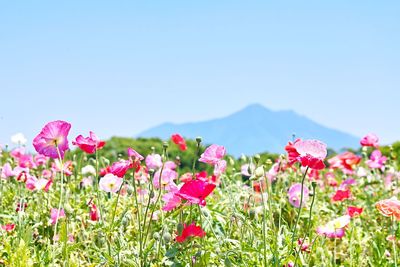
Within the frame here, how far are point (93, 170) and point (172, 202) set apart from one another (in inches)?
88.1

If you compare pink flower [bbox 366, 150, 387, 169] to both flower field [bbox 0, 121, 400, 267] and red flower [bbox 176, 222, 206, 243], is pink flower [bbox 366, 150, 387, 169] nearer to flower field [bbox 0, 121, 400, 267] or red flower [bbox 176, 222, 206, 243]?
flower field [bbox 0, 121, 400, 267]

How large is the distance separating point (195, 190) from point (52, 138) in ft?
2.19

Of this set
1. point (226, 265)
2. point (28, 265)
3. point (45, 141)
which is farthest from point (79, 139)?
point (226, 265)

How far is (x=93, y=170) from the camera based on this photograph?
4402mm

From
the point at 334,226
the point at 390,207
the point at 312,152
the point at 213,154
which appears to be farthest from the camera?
the point at 334,226

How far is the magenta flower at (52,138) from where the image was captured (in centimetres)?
237

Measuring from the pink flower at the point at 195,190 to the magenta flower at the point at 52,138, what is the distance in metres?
0.58

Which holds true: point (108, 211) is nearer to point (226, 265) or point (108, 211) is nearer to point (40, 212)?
point (40, 212)

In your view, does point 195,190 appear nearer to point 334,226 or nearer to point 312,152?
point 312,152

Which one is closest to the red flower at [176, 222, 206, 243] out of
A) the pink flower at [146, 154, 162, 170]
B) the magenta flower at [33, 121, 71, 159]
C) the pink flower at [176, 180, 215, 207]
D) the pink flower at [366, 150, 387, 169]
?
the pink flower at [176, 180, 215, 207]

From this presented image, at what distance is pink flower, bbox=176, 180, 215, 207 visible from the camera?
2016 mm

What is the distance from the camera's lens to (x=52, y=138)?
2.39m

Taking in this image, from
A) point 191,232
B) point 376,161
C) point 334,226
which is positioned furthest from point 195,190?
point 376,161

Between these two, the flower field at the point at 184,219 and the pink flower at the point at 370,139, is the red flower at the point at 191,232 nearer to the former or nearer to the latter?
the flower field at the point at 184,219
